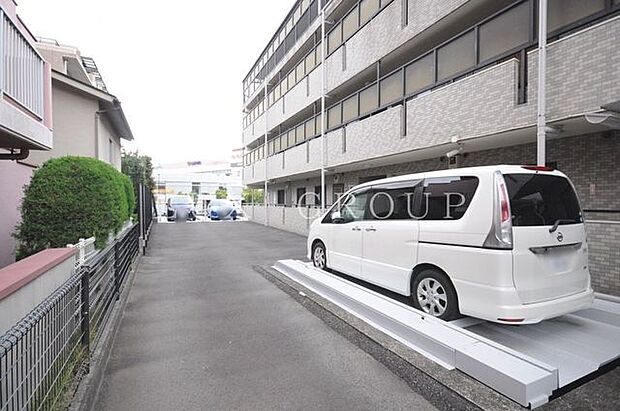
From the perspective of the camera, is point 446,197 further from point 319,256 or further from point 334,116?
point 334,116

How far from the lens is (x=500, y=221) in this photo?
3357mm

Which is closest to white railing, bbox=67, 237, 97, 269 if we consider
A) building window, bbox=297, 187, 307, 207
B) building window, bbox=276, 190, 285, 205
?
building window, bbox=297, 187, 307, 207

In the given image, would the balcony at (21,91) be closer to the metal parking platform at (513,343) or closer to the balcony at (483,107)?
the metal parking platform at (513,343)

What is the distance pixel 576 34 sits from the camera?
4863 mm

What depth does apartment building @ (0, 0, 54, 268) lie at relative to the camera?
369 centimetres

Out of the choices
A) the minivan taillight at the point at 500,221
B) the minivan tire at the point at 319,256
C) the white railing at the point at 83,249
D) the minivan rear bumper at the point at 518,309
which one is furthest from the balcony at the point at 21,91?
the minivan rear bumper at the point at 518,309

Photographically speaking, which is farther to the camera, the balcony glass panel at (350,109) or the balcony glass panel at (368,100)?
the balcony glass panel at (350,109)

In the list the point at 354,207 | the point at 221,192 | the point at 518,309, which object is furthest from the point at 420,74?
Answer: the point at 221,192

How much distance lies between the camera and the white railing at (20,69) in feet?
12.1

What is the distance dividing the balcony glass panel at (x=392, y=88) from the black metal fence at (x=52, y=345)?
7341mm

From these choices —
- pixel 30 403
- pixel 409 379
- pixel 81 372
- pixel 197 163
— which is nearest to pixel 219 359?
pixel 81 372

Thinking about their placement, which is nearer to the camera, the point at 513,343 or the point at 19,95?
the point at 513,343

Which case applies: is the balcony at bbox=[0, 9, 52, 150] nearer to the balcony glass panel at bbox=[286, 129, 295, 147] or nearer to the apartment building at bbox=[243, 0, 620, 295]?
the apartment building at bbox=[243, 0, 620, 295]

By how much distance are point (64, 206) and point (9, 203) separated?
1.97m
